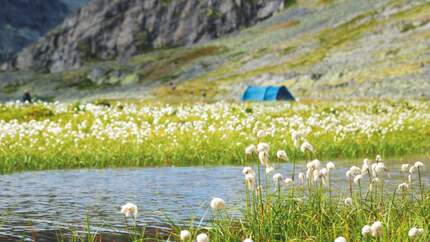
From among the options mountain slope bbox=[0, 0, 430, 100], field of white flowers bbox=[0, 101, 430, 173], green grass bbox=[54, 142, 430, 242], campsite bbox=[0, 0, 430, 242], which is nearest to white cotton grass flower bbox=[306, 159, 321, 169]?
campsite bbox=[0, 0, 430, 242]

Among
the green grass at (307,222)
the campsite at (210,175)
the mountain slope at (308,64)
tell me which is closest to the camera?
the green grass at (307,222)

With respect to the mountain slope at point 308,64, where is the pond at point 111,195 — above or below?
below

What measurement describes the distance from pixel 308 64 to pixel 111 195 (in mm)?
111950

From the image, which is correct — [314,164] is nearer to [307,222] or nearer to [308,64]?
[307,222]

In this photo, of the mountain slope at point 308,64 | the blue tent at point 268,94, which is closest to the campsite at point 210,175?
the blue tent at point 268,94

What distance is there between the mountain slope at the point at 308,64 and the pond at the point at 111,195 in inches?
2183

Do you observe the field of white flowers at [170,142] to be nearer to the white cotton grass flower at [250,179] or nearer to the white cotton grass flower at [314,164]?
the white cotton grass flower at [314,164]

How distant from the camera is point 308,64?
125m

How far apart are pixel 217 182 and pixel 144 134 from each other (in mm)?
7802

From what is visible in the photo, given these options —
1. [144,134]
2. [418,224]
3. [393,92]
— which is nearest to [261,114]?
[144,134]

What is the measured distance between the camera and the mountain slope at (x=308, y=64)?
91.9 metres

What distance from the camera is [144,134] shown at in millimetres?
24781

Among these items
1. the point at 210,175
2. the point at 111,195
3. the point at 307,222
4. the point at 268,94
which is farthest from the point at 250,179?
the point at 268,94

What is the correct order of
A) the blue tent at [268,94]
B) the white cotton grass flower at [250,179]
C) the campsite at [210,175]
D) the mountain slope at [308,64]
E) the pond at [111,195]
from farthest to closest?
1. the mountain slope at [308,64]
2. the blue tent at [268,94]
3. the pond at [111,195]
4. the campsite at [210,175]
5. the white cotton grass flower at [250,179]
